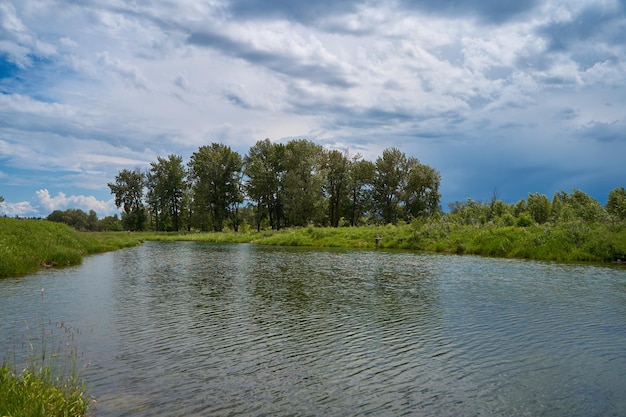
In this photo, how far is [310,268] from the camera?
32875 millimetres

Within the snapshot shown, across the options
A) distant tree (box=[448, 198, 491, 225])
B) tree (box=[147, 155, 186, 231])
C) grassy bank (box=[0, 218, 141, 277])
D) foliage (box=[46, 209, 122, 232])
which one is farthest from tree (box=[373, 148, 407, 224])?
foliage (box=[46, 209, 122, 232])

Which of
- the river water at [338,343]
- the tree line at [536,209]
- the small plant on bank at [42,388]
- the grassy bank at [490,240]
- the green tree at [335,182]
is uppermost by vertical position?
the green tree at [335,182]

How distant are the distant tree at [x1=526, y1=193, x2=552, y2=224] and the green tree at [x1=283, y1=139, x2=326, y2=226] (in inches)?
1557

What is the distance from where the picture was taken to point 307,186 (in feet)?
299

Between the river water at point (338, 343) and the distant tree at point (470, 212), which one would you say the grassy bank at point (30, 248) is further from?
the distant tree at point (470, 212)

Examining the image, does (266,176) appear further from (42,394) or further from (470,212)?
(42,394)

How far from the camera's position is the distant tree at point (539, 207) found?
77081 millimetres

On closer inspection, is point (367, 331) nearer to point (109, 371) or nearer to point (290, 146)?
point (109, 371)

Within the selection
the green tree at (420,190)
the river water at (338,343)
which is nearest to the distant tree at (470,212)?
the green tree at (420,190)

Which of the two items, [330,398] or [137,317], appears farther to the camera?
[137,317]

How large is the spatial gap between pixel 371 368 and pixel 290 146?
304ft

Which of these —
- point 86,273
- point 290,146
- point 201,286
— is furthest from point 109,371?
point 290,146

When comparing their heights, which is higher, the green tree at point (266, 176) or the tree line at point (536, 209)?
the green tree at point (266, 176)

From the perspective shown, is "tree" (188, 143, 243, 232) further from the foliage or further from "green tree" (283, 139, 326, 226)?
the foliage
